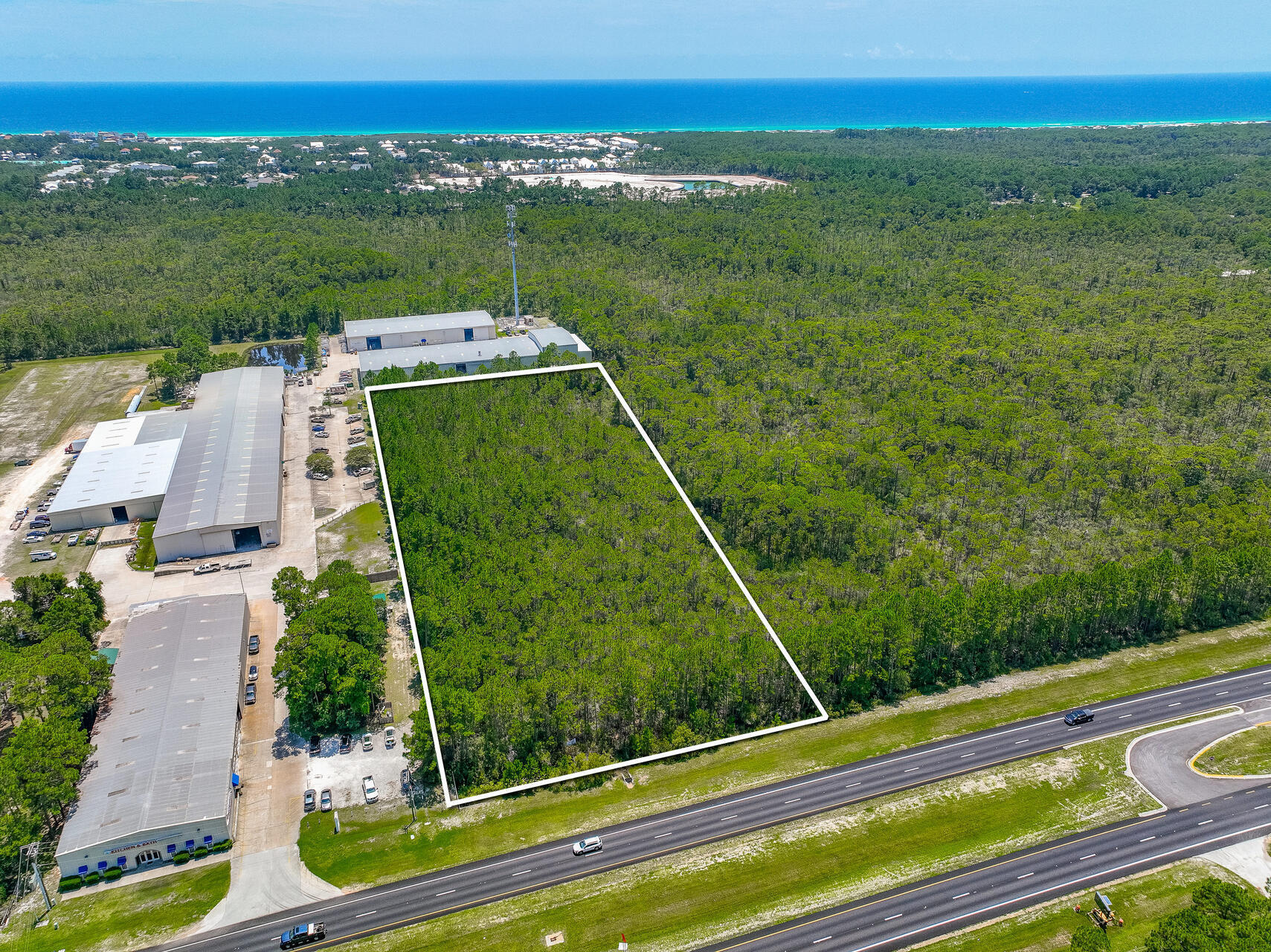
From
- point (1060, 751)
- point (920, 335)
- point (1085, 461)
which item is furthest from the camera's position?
point (920, 335)

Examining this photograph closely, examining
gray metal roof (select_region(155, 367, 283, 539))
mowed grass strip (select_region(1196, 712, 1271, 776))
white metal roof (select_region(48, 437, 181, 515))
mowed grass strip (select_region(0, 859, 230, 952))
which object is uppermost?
gray metal roof (select_region(155, 367, 283, 539))

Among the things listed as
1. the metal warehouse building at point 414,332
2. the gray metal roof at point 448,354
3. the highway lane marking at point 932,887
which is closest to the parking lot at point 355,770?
the highway lane marking at point 932,887

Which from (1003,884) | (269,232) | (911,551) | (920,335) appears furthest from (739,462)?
(269,232)

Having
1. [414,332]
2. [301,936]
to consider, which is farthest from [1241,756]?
[414,332]

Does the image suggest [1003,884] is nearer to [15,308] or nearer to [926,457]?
[926,457]

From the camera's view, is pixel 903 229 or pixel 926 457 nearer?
pixel 926 457

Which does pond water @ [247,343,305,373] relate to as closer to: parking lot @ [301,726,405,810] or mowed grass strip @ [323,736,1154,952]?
parking lot @ [301,726,405,810]

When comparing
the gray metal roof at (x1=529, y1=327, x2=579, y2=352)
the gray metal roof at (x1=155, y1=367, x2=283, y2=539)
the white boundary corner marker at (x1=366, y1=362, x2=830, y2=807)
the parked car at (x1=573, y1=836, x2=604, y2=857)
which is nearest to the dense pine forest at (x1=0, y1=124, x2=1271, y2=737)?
the gray metal roof at (x1=529, y1=327, x2=579, y2=352)
